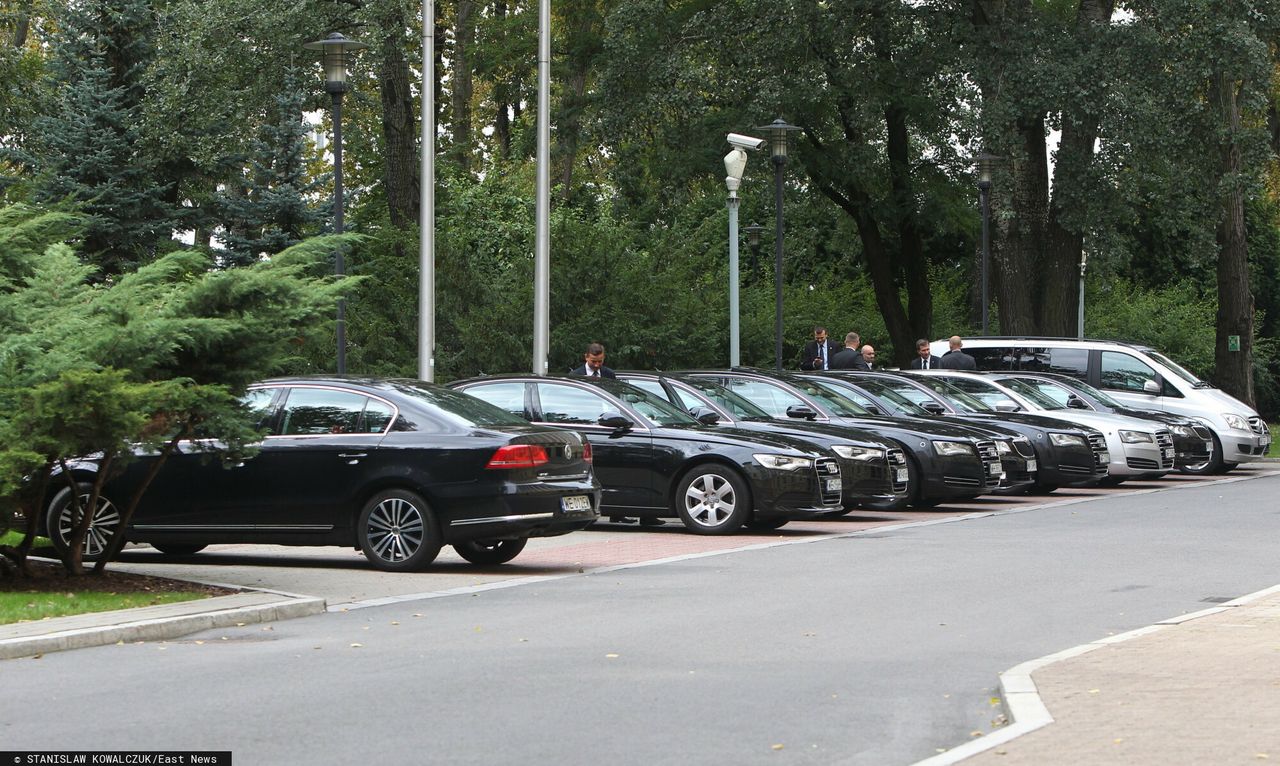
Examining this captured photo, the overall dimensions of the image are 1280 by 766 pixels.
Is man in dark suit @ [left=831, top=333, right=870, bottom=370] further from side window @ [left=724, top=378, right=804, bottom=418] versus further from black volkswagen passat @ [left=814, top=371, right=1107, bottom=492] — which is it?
side window @ [left=724, top=378, right=804, bottom=418]

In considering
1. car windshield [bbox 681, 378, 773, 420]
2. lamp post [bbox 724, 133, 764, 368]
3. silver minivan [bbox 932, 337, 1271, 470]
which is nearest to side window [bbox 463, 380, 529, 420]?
car windshield [bbox 681, 378, 773, 420]

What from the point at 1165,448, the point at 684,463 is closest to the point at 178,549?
the point at 684,463

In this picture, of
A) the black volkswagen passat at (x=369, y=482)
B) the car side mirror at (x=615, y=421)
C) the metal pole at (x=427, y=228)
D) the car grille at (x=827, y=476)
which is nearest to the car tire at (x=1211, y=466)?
the car grille at (x=827, y=476)

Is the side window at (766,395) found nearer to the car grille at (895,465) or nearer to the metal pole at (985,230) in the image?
the car grille at (895,465)

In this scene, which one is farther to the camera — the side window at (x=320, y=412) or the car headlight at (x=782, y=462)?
the car headlight at (x=782, y=462)

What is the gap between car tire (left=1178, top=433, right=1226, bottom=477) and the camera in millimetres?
27264

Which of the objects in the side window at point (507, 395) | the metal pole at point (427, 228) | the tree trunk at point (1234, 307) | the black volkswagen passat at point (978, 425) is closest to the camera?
the side window at point (507, 395)

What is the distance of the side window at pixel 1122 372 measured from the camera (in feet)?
93.7

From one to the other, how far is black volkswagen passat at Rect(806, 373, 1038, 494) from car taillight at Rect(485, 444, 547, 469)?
338 inches

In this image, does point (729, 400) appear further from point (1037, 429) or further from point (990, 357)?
point (990, 357)

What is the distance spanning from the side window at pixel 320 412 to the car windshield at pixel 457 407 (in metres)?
0.42

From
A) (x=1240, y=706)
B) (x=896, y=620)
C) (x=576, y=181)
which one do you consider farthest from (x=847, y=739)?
(x=576, y=181)

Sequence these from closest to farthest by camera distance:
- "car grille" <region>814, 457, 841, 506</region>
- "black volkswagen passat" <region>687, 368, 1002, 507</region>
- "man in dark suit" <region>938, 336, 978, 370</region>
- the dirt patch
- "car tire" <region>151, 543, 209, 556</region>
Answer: the dirt patch → "car tire" <region>151, 543, 209, 556</region> → "car grille" <region>814, 457, 841, 506</region> → "black volkswagen passat" <region>687, 368, 1002, 507</region> → "man in dark suit" <region>938, 336, 978, 370</region>

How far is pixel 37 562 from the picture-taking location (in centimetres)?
1438
